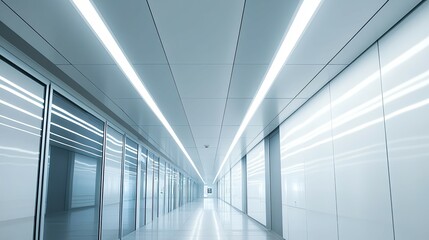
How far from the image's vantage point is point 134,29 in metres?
3.71

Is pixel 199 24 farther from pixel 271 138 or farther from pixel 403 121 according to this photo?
pixel 271 138

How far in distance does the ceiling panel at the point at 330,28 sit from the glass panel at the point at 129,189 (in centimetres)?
678

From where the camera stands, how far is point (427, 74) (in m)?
3.10

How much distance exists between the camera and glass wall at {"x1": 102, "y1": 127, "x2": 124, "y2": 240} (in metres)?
8.03

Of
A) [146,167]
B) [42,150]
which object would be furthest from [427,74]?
[146,167]

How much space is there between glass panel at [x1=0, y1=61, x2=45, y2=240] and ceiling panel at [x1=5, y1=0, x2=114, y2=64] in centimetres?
65

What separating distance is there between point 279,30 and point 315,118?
290 cm

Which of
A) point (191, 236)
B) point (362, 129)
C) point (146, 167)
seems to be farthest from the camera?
point (146, 167)

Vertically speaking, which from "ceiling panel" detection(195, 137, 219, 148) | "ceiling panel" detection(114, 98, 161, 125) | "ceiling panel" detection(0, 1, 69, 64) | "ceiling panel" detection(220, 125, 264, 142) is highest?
"ceiling panel" detection(0, 1, 69, 64)

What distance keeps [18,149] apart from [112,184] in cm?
460

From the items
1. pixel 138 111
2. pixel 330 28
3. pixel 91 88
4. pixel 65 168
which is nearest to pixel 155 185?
pixel 65 168

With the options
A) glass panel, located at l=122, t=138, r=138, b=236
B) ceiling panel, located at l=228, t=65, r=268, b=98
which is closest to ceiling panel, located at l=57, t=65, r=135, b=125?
ceiling panel, located at l=228, t=65, r=268, b=98

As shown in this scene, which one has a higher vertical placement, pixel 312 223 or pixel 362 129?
pixel 362 129

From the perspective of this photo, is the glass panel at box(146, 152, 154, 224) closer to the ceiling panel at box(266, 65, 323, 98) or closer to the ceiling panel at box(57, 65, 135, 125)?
the ceiling panel at box(57, 65, 135, 125)
